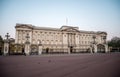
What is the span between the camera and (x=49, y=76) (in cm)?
698

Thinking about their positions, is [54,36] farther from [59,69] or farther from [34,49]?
[59,69]

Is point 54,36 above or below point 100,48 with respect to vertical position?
above

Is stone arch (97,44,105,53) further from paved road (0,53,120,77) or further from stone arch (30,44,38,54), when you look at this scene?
paved road (0,53,120,77)

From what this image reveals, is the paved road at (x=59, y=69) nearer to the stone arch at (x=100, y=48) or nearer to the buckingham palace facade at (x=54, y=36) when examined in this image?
the stone arch at (x=100, y=48)

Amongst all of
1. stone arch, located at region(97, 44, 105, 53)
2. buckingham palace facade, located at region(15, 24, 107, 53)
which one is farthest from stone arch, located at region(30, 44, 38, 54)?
stone arch, located at region(97, 44, 105, 53)

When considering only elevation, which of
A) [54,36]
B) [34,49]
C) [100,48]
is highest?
[54,36]

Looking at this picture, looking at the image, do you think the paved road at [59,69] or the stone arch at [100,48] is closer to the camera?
the paved road at [59,69]

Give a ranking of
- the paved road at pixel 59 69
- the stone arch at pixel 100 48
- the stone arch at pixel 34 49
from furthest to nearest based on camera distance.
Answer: the stone arch at pixel 100 48 → the stone arch at pixel 34 49 → the paved road at pixel 59 69

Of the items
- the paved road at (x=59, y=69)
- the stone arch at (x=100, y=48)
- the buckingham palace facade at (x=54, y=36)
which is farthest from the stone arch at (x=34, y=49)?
the stone arch at (x=100, y=48)

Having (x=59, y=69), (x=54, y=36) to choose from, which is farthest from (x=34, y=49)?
(x=54, y=36)

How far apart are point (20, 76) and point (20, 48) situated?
82.5 ft

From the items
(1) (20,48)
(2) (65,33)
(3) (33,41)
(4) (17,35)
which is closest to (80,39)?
(2) (65,33)

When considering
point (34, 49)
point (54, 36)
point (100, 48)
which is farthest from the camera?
point (54, 36)

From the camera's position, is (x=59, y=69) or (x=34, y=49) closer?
(x=59, y=69)
